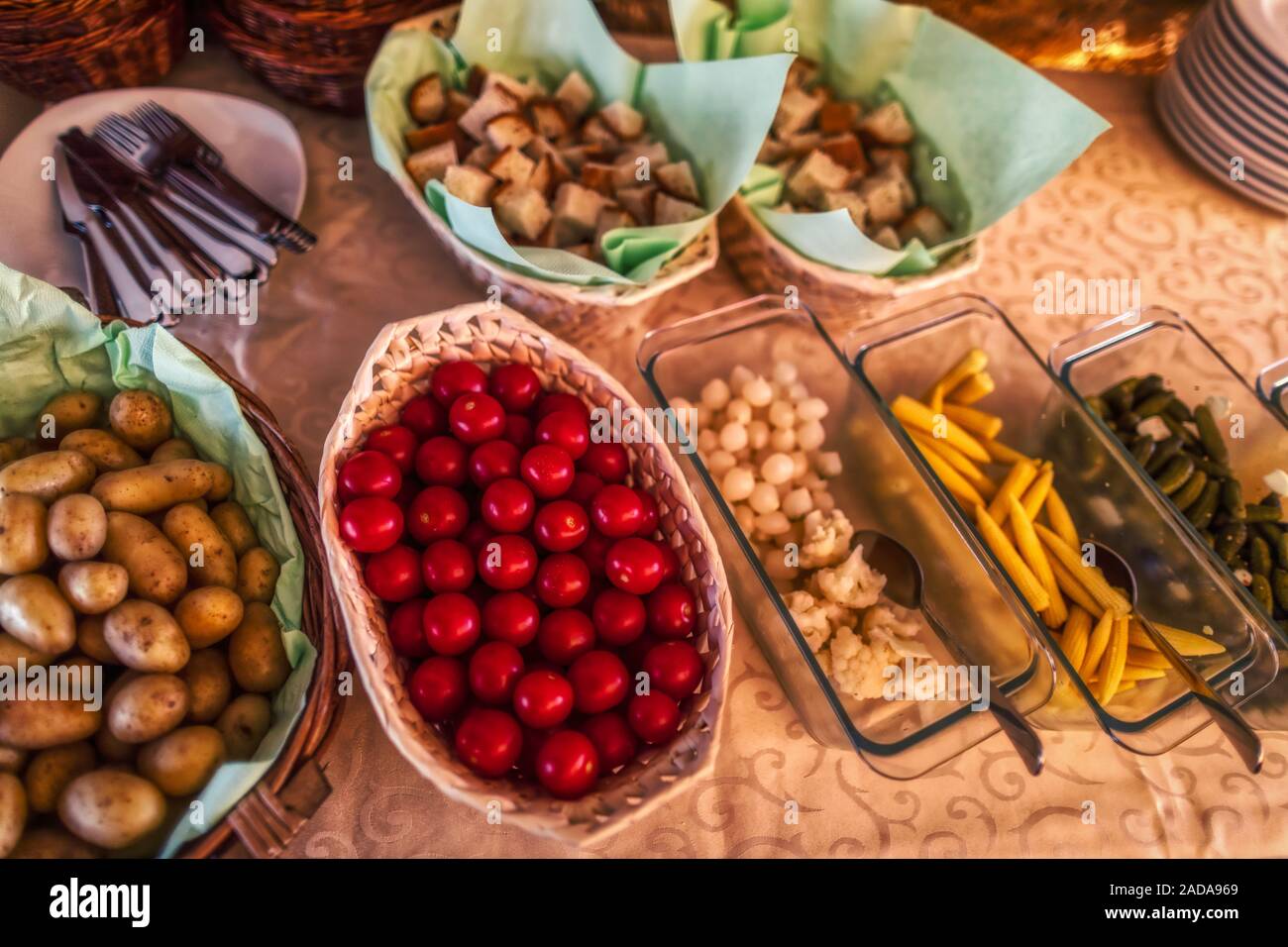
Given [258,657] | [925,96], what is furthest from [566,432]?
[925,96]

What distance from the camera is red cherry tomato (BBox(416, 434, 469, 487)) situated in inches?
36.2

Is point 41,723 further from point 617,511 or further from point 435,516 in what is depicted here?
point 617,511

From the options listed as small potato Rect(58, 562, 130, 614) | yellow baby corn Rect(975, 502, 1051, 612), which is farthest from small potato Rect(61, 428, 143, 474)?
yellow baby corn Rect(975, 502, 1051, 612)

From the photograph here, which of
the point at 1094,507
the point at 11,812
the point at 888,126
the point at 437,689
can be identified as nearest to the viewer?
the point at 11,812

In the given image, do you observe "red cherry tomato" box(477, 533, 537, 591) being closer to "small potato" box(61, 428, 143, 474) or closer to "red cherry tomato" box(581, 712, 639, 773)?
"red cherry tomato" box(581, 712, 639, 773)

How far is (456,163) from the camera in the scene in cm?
119

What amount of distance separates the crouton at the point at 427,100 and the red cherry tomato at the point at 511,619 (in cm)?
75

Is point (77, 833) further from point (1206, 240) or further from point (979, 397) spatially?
point (1206, 240)

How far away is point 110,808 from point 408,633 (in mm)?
268

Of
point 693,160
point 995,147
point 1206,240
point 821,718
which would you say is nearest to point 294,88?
point 693,160

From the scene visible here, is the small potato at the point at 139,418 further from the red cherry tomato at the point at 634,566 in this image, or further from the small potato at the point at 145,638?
the red cherry tomato at the point at 634,566

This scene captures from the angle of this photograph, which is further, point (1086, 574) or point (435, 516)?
point (1086, 574)

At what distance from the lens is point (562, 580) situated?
86 centimetres
